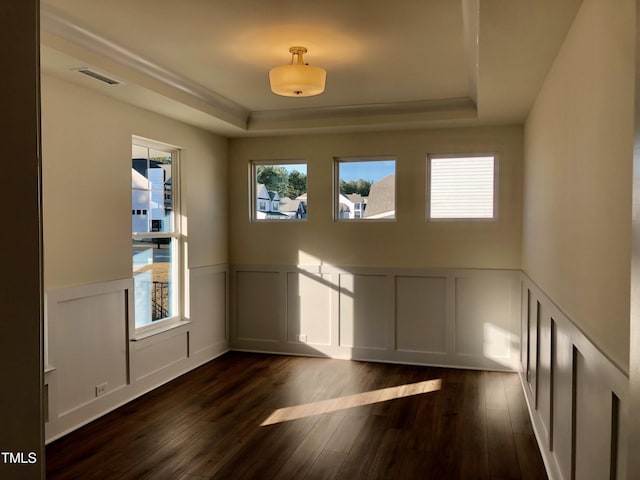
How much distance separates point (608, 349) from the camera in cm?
165

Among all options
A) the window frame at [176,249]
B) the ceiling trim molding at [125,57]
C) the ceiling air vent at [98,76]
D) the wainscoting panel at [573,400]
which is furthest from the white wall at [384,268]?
the ceiling air vent at [98,76]

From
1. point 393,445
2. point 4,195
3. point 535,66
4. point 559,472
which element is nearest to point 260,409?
point 393,445

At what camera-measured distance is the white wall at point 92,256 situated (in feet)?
11.0

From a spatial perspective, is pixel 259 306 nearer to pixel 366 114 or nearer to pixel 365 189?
pixel 365 189

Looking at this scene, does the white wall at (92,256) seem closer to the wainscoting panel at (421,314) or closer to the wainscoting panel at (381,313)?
the wainscoting panel at (381,313)

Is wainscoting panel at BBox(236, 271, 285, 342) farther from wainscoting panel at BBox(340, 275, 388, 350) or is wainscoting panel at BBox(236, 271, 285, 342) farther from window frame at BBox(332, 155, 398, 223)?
window frame at BBox(332, 155, 398, 223)

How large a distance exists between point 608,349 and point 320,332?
405 centimetres

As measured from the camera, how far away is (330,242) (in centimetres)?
548

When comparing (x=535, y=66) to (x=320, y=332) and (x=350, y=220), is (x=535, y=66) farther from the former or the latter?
(x=320, y=332)

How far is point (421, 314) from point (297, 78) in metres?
3.03

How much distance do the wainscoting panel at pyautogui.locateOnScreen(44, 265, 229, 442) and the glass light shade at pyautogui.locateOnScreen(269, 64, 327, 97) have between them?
206cm

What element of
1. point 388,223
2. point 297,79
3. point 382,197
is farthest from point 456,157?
point 297,79

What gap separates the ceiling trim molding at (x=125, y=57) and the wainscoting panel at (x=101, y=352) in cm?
164

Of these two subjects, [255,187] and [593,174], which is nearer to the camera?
[593,174]
